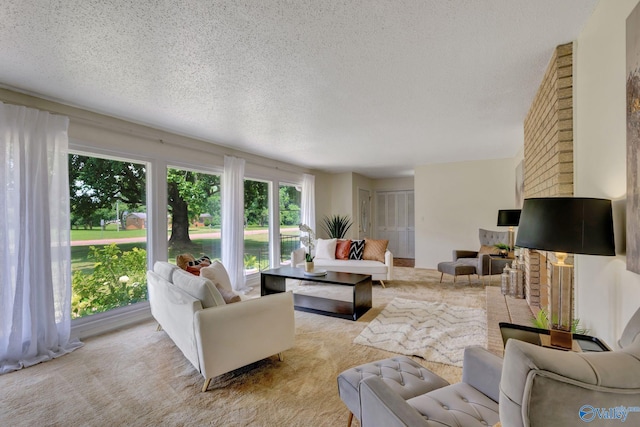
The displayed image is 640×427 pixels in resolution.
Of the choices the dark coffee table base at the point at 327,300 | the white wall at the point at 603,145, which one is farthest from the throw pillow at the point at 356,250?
the white wall at the point at 603,145

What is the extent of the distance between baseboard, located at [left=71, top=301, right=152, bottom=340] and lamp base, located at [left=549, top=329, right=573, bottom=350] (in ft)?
13.1

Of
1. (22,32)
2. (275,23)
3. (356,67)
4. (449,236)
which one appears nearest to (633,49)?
(356,67)

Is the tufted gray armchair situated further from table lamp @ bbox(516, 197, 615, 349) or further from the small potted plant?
table lamp @ bbox(516, 197, 615, 349)

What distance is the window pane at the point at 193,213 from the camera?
4117 mm

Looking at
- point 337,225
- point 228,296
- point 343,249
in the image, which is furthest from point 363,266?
point 228,296

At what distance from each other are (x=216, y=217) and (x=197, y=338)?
286 centimetres

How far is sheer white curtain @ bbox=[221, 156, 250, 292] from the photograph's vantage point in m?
4.68

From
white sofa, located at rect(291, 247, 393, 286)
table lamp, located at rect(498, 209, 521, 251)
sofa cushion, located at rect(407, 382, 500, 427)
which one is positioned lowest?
white sofa, located at rect(291, 247, 393, 286)

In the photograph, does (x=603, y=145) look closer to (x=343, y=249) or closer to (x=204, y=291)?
(x=204, y=291)

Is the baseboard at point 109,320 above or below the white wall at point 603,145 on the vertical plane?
below

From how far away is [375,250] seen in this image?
17.5 feet

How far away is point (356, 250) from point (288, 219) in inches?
70.0

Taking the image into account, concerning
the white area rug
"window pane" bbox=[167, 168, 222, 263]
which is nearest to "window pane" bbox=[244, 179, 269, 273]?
"window pane" bbox=[167, 168, 222, 263]

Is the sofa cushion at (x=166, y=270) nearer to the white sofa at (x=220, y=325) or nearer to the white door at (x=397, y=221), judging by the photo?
the white sofa at (x=220, y=325)
